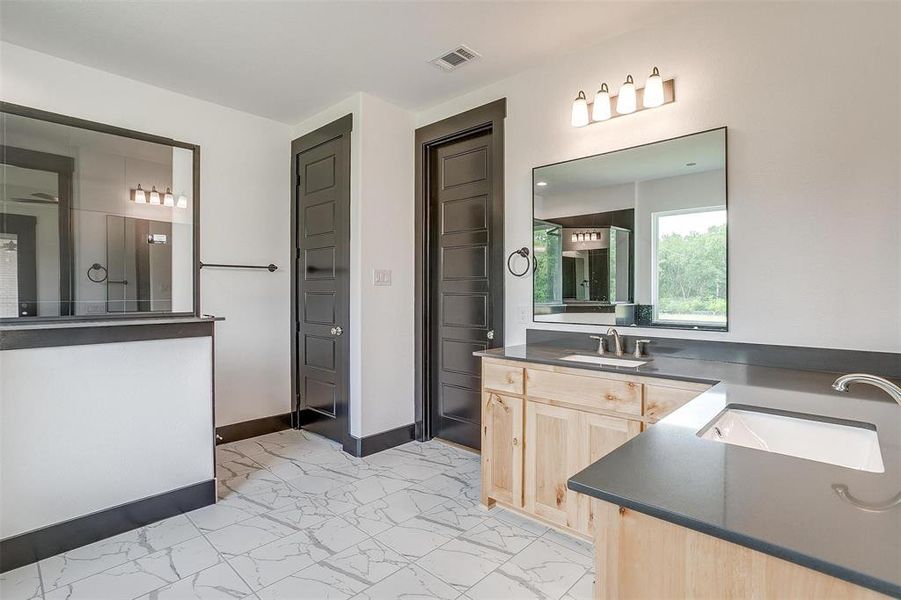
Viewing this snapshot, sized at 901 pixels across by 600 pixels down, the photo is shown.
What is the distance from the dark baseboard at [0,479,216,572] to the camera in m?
1.98

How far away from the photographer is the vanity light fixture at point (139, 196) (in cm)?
308

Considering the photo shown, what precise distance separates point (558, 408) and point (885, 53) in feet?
6.47

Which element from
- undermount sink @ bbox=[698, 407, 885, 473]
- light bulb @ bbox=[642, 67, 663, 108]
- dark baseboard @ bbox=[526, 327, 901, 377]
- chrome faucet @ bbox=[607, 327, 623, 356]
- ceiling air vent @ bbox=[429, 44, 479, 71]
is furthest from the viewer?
ceiling air vent @ bbox=[429, 44, 479, 71]

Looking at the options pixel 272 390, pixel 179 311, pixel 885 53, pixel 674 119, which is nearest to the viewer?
pixel 885 53

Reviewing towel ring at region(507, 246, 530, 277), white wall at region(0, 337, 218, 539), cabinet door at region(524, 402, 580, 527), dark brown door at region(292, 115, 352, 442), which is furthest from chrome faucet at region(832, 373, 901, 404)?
dark brown door at region(292, 115, 352, 442)

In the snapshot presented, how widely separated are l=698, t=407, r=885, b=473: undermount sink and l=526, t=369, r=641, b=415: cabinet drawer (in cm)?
62

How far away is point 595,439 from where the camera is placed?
207cm

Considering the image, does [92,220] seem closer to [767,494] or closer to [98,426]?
[98,426]

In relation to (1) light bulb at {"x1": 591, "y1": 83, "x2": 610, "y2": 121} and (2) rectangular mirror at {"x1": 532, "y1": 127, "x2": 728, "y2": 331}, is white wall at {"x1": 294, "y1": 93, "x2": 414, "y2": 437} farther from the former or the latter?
(1) light bulb at {"x1": 591, "y1": 83, "x2": 610, "y2": 121}

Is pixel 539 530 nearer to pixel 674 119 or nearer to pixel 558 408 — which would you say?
pixel 558 408

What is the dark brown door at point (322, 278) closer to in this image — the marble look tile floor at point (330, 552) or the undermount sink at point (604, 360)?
the marble look tile floor at point (330, 552)

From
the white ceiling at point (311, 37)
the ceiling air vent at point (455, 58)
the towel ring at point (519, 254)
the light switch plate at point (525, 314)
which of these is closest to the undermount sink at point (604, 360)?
the light switch plate at point (525, 314)

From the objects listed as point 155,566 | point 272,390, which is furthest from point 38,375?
point 272,390

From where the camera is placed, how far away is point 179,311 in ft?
10.6
